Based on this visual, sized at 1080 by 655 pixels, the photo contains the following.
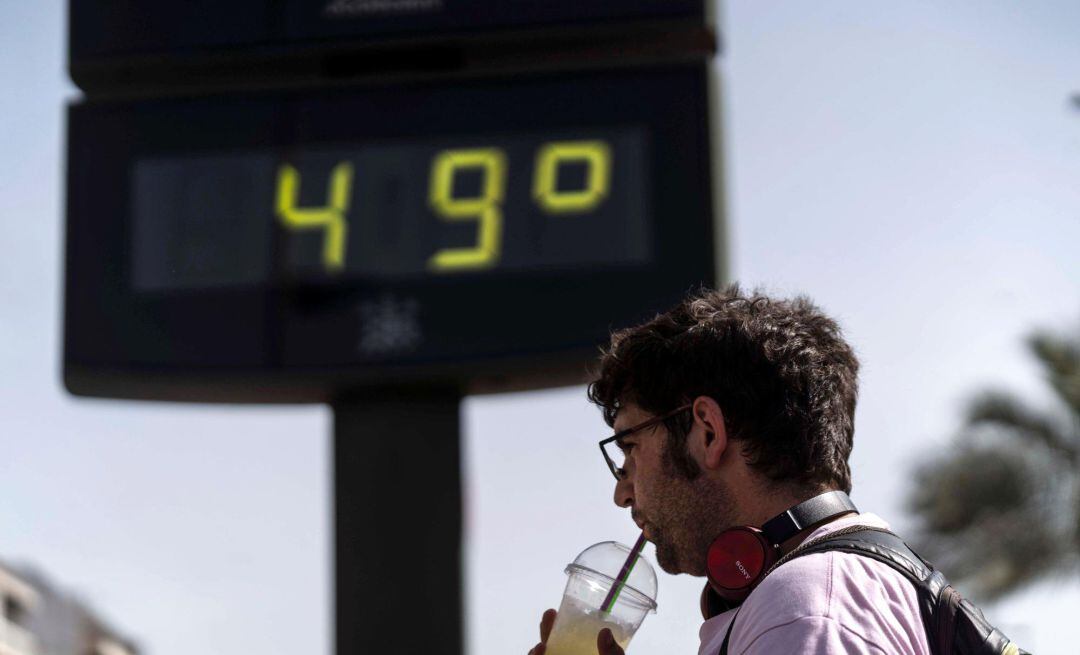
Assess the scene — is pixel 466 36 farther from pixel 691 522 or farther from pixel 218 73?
pixel 691 522

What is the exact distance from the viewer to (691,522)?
6.83ft

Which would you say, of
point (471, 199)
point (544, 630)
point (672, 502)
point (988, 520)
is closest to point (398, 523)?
point (471, 199)

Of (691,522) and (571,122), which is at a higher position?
(571,122)

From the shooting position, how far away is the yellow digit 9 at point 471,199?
20.0ft

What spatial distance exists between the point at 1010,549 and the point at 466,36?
9782 millimetres

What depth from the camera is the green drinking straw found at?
2.26m

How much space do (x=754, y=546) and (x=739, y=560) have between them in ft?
0.08

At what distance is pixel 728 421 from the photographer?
6.77 ft

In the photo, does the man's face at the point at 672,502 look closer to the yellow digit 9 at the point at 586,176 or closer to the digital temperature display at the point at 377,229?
the digital temperature display at the point at 377,229

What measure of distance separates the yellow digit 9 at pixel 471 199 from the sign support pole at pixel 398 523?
528 millimetres

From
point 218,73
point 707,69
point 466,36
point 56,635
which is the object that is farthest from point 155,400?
point 56,635

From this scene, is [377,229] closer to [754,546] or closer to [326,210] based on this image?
[326,210]

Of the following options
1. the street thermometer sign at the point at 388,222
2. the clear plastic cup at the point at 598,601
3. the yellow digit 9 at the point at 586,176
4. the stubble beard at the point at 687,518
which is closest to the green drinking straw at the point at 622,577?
the clear plastic cup at the point at 598,601

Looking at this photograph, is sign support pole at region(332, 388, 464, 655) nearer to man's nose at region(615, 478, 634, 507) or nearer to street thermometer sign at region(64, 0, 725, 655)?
street thermometer sign at region(64, 0, 725, 655)
